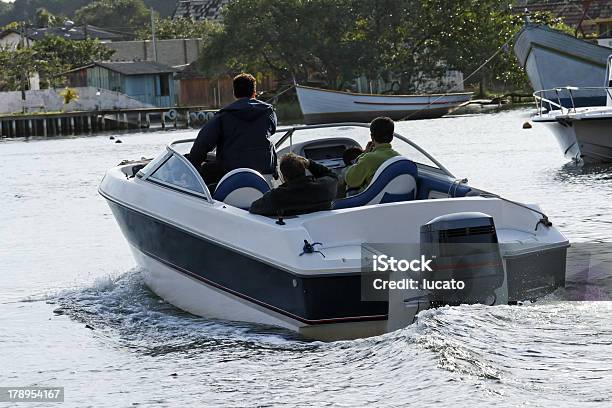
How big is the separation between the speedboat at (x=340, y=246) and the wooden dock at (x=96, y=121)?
5483cm


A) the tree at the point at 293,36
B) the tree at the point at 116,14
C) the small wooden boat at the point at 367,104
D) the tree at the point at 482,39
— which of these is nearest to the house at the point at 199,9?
the tree at the point at 116,14

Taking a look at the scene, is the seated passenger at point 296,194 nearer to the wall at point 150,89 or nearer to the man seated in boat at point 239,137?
the man seated in boat at point 239,137

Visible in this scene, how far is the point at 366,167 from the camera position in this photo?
8930 millimetres

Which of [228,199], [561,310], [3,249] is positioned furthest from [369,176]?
[3,249]

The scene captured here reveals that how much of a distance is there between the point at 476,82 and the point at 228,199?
65.4 meters

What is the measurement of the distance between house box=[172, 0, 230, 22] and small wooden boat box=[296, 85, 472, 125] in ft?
287

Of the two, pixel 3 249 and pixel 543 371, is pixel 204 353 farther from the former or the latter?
pixel 3 249

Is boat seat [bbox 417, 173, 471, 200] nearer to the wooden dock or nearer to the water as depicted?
the water

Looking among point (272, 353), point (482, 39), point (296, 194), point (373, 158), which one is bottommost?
point (272, 353)

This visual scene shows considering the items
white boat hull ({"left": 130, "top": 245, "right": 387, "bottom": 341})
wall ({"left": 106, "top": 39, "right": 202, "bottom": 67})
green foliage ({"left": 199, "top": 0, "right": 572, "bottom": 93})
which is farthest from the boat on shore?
wall ({"left": 106, "top": 39, "right": 202, "bottom": 67})

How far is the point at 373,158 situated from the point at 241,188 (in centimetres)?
103

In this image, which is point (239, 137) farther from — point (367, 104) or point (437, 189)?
point (367, 104)

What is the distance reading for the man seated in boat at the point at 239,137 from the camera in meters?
9.52

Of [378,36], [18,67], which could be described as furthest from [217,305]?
[18,67]
